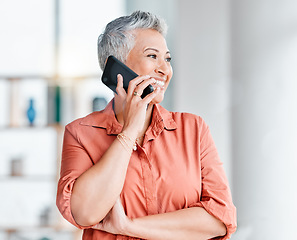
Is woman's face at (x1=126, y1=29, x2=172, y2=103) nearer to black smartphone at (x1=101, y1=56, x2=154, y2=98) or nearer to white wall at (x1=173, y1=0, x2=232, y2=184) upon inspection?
black smartphone at (x1=101, y1=56, x2=154, y2=98)

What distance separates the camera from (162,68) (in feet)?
1.47

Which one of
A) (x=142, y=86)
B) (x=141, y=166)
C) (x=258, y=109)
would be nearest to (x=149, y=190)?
(x=141, y=166)

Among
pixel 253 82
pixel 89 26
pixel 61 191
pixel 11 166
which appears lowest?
pixel 11 166

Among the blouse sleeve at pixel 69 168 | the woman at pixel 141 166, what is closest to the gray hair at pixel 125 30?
the woman at pixel 141 166

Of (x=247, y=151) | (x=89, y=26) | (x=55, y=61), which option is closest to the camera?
(x=247, y=151)

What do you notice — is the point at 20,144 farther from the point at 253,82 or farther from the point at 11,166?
the point at 253,82

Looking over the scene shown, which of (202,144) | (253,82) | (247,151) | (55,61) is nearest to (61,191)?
(202,144)

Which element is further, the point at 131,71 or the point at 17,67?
the point at 17,67

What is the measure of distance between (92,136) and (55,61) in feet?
3.43

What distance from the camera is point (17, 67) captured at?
148 centimetres

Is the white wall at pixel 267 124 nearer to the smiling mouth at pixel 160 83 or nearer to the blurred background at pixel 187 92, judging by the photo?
the blurred background at pixel 187 92

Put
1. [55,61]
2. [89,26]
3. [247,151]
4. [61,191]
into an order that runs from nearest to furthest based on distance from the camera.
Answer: [61,191] → [247,151] → [89,26] → [55,61]

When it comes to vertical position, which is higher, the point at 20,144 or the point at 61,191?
the point at 61,191

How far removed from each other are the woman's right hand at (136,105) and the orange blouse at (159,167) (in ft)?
0.14
